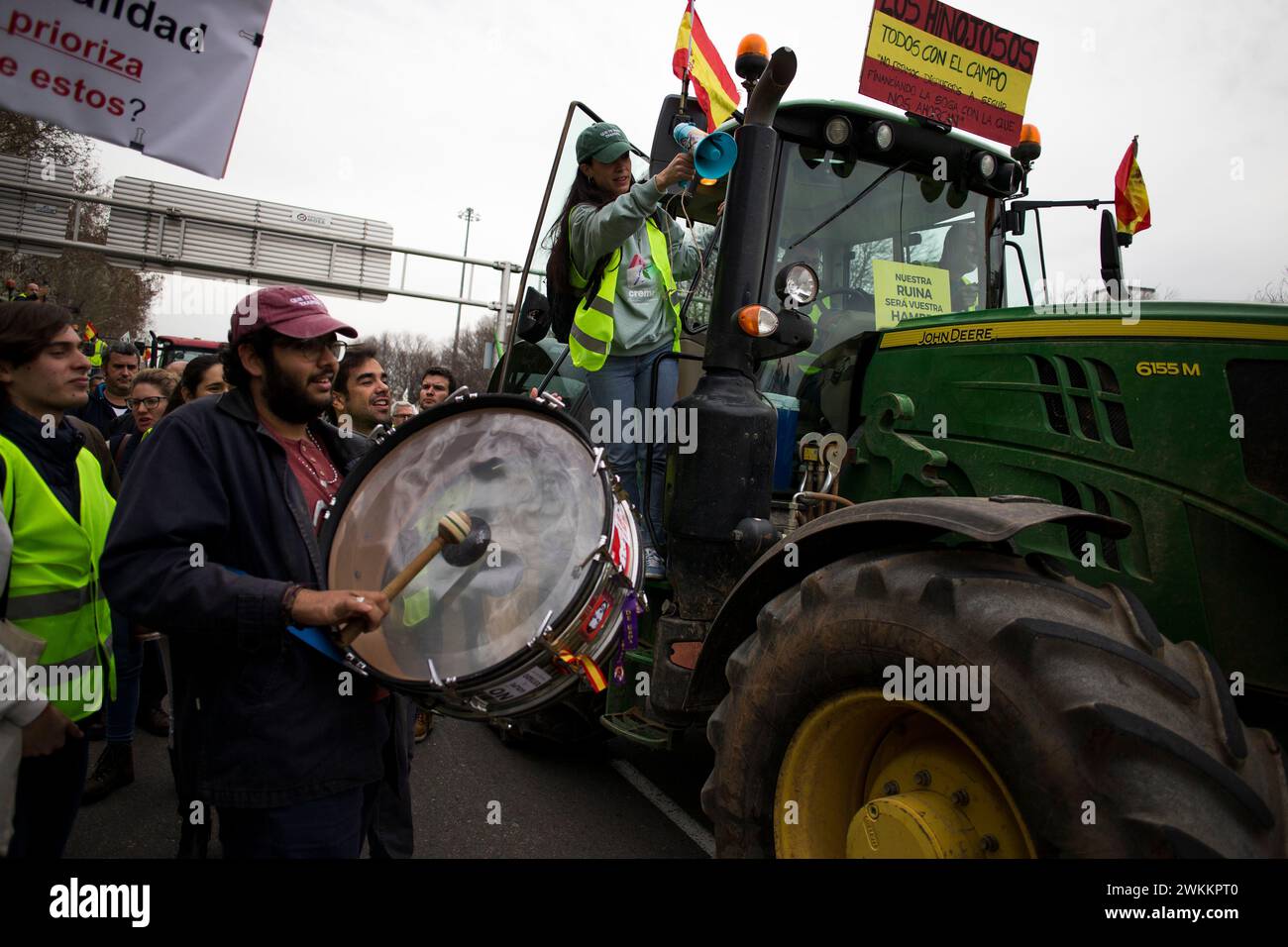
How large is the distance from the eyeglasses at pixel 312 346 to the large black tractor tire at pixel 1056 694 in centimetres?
150

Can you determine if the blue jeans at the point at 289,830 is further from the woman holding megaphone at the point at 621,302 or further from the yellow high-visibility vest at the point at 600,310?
the yellow high-visibility vest at the point at 600,310

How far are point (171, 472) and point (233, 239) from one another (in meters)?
14.7

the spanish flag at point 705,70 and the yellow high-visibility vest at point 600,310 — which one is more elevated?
the spanish flag at point 705,70

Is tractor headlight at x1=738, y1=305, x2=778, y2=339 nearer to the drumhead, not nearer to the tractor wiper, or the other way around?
the tractor wiper

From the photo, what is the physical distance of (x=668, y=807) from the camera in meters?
4.34

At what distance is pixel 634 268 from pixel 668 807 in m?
2.67

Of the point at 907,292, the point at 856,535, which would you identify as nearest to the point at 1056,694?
the point at 856,535

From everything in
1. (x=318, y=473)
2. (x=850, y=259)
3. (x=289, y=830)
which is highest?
(x=850, y=259)

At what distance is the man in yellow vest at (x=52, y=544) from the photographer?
2.74 metres

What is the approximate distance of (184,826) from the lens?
2611mm

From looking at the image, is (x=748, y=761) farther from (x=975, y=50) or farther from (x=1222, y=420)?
(x=975, y=50)

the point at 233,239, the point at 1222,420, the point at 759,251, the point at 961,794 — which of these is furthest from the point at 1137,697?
the point at 233,239

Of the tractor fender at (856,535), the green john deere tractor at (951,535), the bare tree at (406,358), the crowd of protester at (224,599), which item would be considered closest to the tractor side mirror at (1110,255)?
the green john deere tractor at (951,535)
